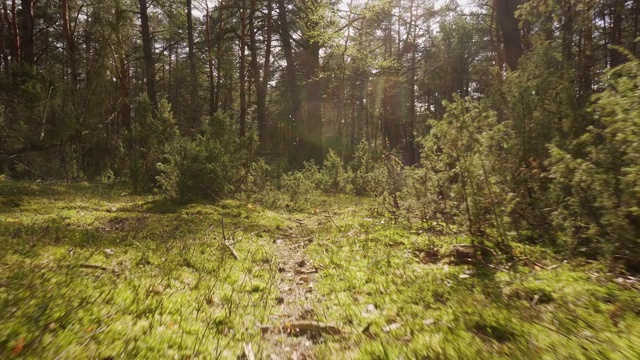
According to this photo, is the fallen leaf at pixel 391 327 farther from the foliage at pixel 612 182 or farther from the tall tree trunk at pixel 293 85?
the tall tree trunk at pixel 293 85

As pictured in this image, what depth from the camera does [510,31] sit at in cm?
895

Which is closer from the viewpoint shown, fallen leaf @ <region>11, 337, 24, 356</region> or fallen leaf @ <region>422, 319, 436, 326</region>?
fallen leaf @ <region>11, 337, 24, 356</region>

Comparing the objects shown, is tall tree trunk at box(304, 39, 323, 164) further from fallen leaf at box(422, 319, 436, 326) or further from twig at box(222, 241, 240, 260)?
fallen leaf at box(422, 319, 436, 326)

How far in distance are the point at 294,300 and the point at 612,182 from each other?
368 centimetres

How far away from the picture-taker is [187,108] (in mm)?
28688

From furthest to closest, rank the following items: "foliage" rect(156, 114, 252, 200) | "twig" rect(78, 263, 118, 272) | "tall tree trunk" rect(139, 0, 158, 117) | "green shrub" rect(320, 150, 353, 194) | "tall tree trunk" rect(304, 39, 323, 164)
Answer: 1. "tall tree trunk" rect(304, 39, 323, 164)
2. "tall tree trunk" rect(139, 0, 158, 117)
3. "green shrub" rect(320, 150, 353, 194)
4. "foliage" rect(156, 114, 252, 200)
5. "twig" rect(78, 263, 118, 272)

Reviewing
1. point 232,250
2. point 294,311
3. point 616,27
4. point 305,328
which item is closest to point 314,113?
point 616,27

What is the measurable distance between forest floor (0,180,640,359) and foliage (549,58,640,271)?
1.26 feet

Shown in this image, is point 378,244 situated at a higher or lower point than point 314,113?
lower

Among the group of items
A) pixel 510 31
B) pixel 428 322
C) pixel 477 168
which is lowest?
pixel 428 322

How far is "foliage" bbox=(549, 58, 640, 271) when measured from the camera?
3584 millimetres

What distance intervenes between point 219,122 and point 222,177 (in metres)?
2.03

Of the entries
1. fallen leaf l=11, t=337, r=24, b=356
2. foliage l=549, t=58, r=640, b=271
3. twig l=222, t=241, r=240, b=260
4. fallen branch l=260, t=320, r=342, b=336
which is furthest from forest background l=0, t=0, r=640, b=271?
fallen leaf l=11, t=337, r=24, b=356

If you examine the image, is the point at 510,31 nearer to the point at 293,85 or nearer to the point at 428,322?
the point at 428,322
